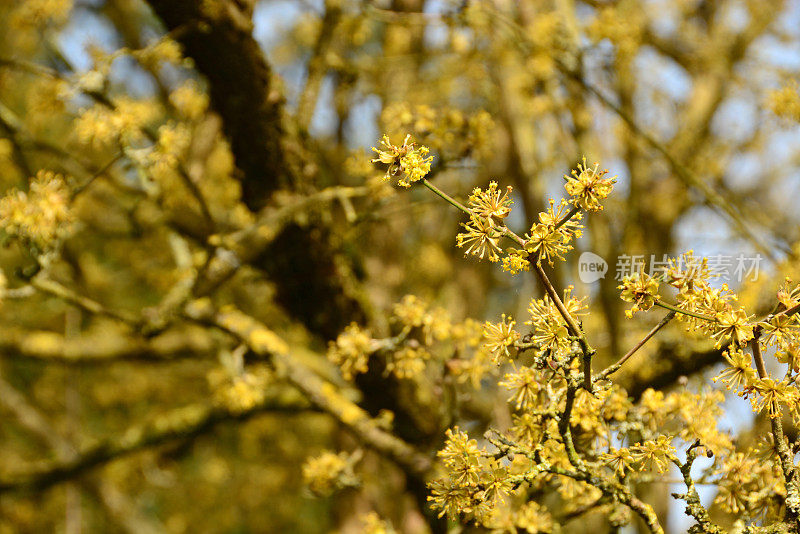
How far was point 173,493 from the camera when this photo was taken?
8.16 m

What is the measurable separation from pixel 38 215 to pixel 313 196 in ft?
3.18

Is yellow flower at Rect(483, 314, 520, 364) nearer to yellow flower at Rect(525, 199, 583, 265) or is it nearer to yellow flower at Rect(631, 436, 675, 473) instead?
yellow flower at Rect(525, 199, 583, 265)

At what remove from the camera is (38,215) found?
216 centimetres

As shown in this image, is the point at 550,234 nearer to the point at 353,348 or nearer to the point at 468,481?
the point at 468,481

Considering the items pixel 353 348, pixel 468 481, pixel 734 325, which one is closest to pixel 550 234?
pixel 734 325

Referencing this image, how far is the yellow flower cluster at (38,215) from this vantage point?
214 cm

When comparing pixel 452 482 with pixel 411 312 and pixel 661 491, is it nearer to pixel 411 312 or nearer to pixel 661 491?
pixel 411 312

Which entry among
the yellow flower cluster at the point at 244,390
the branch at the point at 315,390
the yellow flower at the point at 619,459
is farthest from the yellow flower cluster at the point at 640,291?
the yellow flower cluster at the point at 244,390

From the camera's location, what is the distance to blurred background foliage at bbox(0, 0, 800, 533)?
2523mm

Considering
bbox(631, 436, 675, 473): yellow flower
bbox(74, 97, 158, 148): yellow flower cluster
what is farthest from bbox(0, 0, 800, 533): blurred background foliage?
bbox(631, 436, 675, 473): yellow flower

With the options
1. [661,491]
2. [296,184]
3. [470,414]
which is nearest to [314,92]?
[296,184]

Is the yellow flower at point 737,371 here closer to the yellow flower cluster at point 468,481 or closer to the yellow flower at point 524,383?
the yellow flower at point 524,383

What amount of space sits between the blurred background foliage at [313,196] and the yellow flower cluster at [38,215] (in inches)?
0.8

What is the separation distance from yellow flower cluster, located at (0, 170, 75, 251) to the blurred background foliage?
0.07 feet
